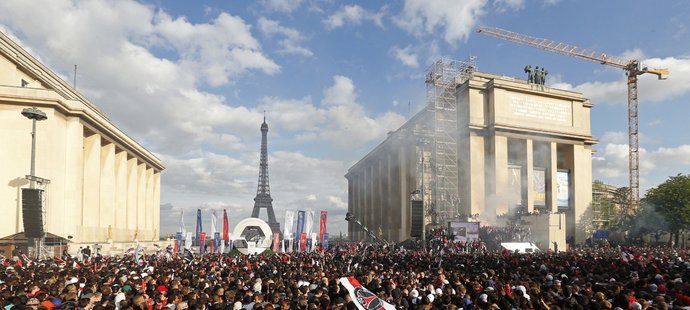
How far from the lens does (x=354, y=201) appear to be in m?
108

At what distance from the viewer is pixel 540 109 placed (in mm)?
63125

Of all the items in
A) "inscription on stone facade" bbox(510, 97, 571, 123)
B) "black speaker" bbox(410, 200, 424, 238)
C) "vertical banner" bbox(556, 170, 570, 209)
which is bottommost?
"black speaker" bbox(410, 200, 424, 238)

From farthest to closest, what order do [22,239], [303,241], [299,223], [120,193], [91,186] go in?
[120,193] → [91,186] → [299,223] → [303,241] → [22,239]

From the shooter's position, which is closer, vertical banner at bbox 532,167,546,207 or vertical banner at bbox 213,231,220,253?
Answer: vertical banner at bbox 213,231,220,253

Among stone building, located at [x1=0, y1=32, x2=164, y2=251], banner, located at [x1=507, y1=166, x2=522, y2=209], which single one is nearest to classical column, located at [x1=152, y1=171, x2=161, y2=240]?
stone building, located at [x1=0, y1=32, x2=164, y2=251]

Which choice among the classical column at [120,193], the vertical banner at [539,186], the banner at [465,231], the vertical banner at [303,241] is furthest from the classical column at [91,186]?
the vertical banner at [539,186]

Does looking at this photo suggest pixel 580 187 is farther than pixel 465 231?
Yes

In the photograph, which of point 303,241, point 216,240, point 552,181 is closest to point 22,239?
point 216,240

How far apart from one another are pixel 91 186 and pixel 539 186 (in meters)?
48.0

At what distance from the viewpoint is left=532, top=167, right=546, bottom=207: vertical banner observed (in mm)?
62219

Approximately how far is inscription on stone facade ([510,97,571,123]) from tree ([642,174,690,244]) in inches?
514

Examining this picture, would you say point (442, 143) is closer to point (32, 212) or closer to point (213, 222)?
point (213, 222)

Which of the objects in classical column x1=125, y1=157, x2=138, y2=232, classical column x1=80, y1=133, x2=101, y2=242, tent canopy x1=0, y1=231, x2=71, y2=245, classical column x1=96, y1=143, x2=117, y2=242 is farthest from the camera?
classical column x1=125, y1=157, x2=138, y2=232

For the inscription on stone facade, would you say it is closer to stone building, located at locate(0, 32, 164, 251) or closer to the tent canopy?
stone building, located at locate(0, 32, 164, 251)
